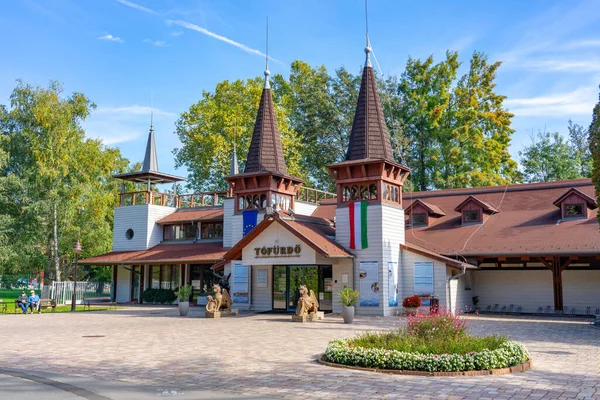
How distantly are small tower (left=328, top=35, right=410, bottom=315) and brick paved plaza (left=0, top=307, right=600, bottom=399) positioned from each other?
14.7ft

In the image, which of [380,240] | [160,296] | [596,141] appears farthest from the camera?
[160,296]

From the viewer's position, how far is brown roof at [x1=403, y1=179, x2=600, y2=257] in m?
23.6

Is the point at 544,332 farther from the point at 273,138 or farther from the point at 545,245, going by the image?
the point at 273,138

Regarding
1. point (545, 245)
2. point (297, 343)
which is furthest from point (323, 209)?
→ point (297, 343)

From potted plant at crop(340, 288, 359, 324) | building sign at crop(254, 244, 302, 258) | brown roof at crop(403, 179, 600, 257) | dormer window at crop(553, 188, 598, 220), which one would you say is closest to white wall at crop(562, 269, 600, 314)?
brown roof at crop(403, 179, 600, 257)

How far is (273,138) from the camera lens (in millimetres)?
31250

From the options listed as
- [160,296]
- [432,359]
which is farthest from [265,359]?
Answer: [160,296]

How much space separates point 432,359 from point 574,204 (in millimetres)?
18370

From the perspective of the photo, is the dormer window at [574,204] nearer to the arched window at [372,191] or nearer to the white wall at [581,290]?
the white wall at [581,290]

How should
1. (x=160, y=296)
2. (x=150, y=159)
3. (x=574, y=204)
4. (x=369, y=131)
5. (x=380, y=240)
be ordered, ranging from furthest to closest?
1. (x=150, y=159)
2. (x=160, y=296)
3. (x=369, y=131)
4. (x=574, y=204)
5. (x=380, y=240)

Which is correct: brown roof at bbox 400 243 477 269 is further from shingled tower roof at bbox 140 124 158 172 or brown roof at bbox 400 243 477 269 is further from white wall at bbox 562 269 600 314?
shingled tower roof at bbox 140 124 158 172

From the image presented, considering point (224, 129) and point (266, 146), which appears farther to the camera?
point (224, 129)

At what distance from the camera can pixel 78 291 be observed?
36.8m

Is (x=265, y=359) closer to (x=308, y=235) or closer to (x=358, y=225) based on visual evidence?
(x=308, y=235)
